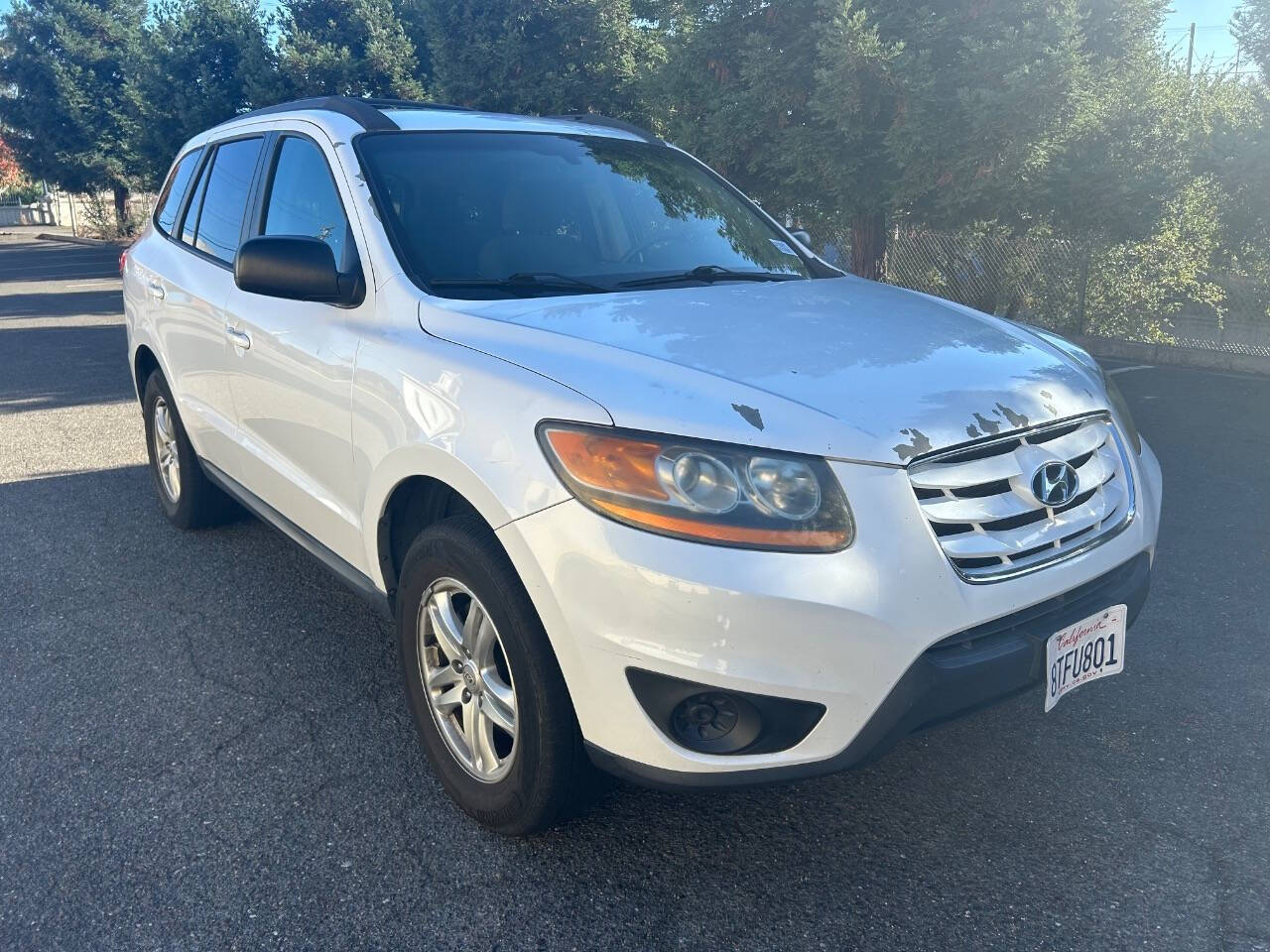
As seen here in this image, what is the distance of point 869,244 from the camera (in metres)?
13.3

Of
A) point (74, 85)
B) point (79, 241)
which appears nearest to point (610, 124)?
point (74, 85)

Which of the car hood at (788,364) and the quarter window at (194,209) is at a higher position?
the quarter window at (194,209)

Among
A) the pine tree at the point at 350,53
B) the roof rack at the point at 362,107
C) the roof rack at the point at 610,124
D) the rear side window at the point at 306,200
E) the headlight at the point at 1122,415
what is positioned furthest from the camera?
the pine tree at the point at 350,53

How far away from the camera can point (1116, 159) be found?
11.3 meters

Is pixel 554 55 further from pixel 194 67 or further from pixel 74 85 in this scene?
pixel 74 85

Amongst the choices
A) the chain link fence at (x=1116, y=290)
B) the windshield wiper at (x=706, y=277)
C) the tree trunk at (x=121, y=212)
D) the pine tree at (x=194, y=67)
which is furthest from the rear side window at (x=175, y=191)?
the tree trunk at (x=121, y=212)

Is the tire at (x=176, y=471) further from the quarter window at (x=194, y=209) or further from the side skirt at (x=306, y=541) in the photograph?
the quarter window at (x=194, y=209)

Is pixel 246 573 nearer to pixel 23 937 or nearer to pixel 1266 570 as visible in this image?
pixel 23 937

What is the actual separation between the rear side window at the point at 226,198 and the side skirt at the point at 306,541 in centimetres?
89

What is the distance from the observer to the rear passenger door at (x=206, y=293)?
160 inches

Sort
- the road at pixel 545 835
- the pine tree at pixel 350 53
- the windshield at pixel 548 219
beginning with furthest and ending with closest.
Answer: the pine tree at pixel 350 53, the windshield at pixel 548 219, the road at pixel 545 835

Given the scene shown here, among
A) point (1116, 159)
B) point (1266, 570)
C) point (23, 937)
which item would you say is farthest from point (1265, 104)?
point (23, 937)

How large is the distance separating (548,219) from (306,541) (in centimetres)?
134

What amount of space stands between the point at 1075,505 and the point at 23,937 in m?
2.60
